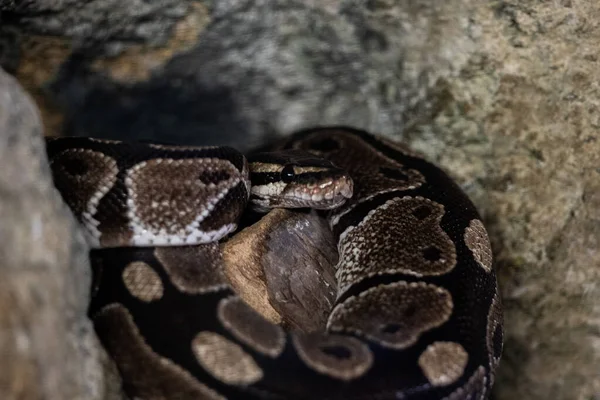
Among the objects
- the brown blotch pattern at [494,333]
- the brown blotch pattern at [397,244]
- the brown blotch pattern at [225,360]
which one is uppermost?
the brown blotch pattern at [225,360]

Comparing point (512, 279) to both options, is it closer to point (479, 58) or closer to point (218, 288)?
point (479, 58)

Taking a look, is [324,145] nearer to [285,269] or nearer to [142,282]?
[285,269]

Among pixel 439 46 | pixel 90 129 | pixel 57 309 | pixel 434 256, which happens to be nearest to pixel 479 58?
pixel 439 46

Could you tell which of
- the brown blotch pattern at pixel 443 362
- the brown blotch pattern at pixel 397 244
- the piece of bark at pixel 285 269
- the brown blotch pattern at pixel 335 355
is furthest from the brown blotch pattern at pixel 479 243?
the brown blotch pattern at pixel 335 355

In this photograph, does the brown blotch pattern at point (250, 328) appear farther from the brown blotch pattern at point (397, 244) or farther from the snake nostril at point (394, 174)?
the snake nostril at point (394, 174)

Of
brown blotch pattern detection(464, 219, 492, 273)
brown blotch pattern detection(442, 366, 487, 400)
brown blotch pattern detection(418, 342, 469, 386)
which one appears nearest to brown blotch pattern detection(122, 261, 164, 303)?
brown blotch pattern detection(418, 342, 469, 386)

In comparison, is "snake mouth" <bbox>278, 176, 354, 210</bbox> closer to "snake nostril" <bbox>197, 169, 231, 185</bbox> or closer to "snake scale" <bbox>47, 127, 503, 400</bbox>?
"snake scale" <bbox>47, 127, 503, 400</bbox>

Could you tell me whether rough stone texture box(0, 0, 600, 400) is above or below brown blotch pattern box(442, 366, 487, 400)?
above
